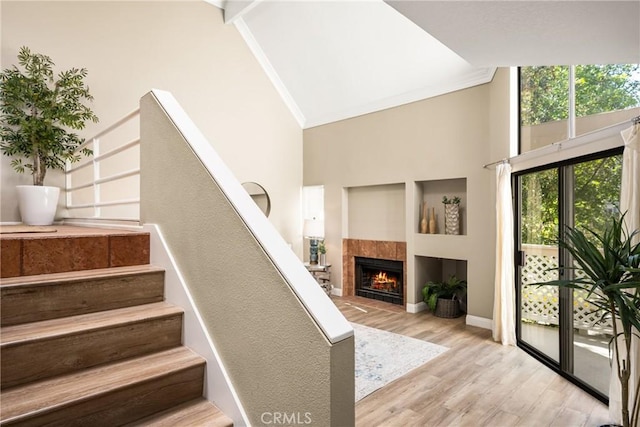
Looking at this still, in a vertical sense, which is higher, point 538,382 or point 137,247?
point 137,247

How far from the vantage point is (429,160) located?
5.05 meters

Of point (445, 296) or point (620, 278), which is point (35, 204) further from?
point (445, 296)

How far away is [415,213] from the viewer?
17.3 feet

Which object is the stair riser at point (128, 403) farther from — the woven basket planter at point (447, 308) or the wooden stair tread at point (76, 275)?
the woven basket planter at point (447, 308)

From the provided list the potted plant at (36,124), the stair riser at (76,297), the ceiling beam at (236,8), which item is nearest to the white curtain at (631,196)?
the stair riser at (76,297)

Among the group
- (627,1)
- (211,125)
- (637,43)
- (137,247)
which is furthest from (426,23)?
(211,125)

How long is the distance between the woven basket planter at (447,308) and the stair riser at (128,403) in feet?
13.4

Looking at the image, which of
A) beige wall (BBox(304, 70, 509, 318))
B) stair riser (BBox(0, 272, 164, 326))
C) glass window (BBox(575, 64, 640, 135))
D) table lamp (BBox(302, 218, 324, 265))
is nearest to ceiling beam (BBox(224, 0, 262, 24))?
beige wall (BBox(304, 70, 509, 318))

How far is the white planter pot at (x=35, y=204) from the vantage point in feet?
11.1

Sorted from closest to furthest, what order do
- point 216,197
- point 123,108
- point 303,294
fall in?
point 303,294 < point 216,197 < point 123,108

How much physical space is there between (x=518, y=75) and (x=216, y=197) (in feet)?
12.8

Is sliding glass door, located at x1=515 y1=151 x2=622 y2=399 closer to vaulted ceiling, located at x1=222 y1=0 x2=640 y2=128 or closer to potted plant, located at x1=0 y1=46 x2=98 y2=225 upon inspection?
vaulted ceiling, located at x1=222 y1=0 x2=640 y2=128

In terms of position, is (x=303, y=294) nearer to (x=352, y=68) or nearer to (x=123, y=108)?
(x=123, y=108)

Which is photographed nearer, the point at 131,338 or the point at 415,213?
the point at 131,338
